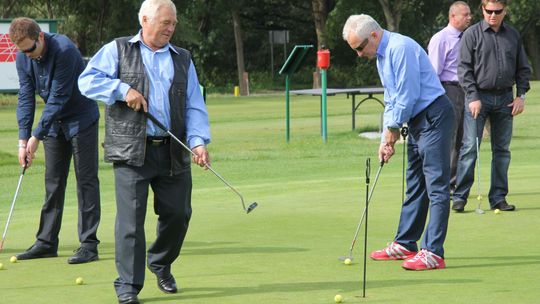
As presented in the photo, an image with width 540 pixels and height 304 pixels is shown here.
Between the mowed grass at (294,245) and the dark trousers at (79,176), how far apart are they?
0.25 meters

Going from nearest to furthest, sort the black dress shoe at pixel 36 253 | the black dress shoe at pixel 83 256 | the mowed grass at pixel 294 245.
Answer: the mowed grass at pixel 294 245, the black dress shoe at pixel 83 256, the black dress shoe at pixel 36 253

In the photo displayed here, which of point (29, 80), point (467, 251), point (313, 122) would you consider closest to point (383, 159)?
point (467, 251)

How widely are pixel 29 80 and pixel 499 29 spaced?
15.2 ft

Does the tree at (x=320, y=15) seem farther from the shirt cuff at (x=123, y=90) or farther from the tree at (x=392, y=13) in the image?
the shirt cuff at (x=123, y=90)

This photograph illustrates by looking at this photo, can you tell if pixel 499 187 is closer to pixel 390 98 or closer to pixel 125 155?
pixel 390 98

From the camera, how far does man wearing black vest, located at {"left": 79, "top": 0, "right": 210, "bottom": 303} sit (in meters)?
6.91

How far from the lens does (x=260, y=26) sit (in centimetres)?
6956

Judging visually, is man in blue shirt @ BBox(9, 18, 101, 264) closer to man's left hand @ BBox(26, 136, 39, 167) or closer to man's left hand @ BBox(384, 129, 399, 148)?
man's left hand @ BBox(26, 136, 39, 167)

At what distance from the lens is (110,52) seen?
7.08 meters

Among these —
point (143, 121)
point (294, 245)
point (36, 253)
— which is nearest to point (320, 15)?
point (294, 245)

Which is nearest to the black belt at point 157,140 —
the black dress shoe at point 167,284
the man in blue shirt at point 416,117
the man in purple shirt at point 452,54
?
the black dress shoe at point 167,284

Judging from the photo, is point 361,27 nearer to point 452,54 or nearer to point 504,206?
point 504,206

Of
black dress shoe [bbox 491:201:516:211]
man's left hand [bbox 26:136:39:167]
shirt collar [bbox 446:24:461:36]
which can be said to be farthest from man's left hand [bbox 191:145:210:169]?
shirt collar [bbox 446:24:461:36]

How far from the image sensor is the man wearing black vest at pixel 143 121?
22.7ft
